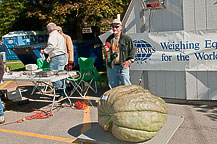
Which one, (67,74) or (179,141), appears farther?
(67,74)

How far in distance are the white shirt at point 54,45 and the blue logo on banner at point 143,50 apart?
197 centimetres

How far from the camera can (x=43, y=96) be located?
27.9ft

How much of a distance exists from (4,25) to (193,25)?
2351cm

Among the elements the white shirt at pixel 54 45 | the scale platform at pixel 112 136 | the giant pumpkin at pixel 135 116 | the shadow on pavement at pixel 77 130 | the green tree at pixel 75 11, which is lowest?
the shadow on pavement at pixel 77 130

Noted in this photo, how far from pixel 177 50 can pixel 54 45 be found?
303cm

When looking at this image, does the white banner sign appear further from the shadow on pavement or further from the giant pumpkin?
the giant pumpkin

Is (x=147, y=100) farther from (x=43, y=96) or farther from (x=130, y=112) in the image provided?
(x=43, y=96)

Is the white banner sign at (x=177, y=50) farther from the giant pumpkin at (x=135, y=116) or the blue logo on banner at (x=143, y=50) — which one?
the giant pumpkin at (x=135, y=116)

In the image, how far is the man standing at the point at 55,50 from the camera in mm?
6980

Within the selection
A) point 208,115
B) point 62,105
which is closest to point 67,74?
point 62,105

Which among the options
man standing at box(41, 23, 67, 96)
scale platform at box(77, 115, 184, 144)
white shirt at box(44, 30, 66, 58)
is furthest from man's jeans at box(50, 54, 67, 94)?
scale platform at box(77, 115, 184, 144)

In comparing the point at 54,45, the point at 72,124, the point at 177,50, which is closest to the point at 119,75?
the point at 72,124

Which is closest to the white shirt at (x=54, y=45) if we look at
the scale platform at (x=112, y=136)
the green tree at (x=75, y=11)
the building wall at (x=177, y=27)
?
the building wall at (x=177, y=27)

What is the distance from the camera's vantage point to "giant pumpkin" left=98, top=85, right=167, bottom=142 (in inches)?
159
